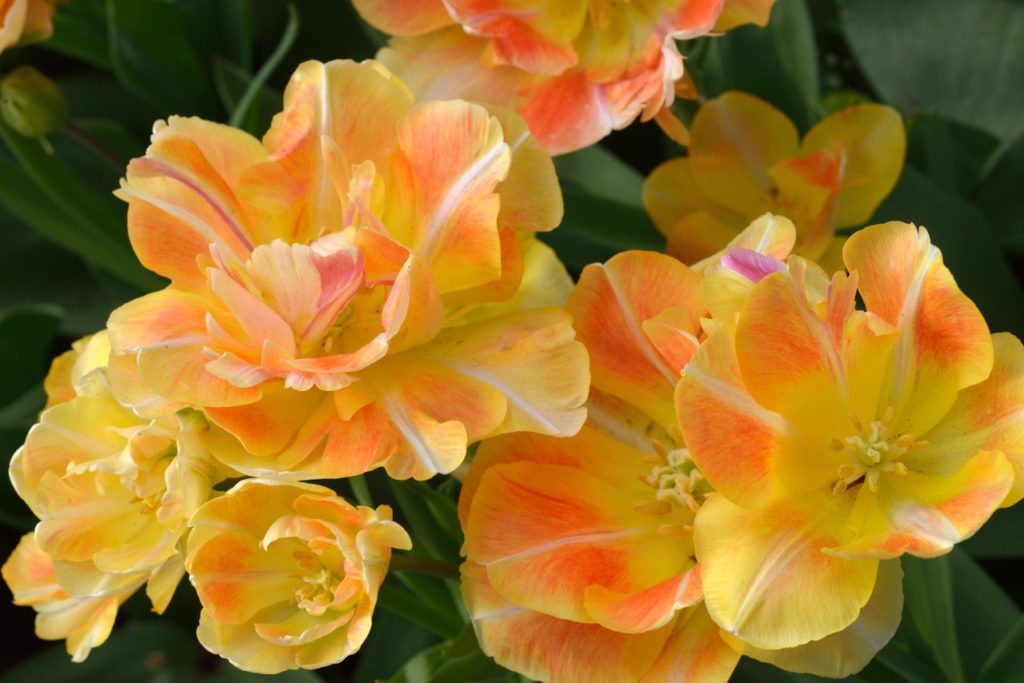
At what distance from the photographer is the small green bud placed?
71 centimetres

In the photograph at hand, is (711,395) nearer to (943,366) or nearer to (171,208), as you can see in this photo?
(943,366)

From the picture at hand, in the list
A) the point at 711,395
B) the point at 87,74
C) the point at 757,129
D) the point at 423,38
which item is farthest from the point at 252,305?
the point at 87,74

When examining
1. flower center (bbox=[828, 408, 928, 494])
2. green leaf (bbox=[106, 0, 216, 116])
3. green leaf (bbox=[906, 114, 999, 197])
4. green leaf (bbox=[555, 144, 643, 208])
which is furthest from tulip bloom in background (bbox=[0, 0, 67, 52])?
green leaf (bbox=[906, 114, 999, 197])

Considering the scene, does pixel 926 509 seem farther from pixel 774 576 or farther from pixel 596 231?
pixel 596 231

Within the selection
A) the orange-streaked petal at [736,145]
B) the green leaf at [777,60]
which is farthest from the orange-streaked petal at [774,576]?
the green leaf at [777,60]

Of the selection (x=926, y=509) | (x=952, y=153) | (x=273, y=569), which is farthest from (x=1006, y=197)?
(x=273, y=569)

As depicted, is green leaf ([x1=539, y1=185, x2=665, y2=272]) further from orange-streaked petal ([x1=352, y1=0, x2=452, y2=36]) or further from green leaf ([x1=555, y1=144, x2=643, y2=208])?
orange-streaked petal ([x1=352, y1=0, x2=452, y2=36])

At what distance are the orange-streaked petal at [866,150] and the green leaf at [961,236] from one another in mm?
62

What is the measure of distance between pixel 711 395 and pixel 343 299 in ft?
0.49

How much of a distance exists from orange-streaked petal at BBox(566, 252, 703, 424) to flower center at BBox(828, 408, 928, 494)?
0.08 m

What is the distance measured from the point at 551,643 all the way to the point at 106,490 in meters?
0.21

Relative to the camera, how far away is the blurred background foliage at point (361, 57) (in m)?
0.81

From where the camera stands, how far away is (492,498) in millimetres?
505

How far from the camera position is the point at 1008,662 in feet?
2.08
